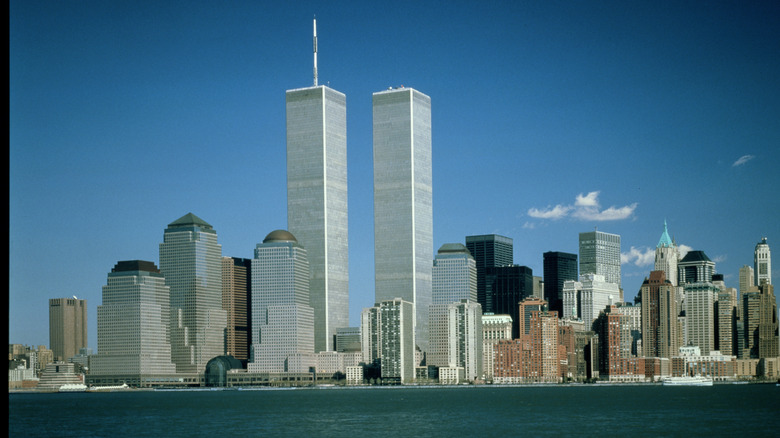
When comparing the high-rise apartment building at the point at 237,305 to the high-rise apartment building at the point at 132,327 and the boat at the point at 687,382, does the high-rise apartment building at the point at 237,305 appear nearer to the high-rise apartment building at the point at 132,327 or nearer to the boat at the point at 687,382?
the high-rise apartment building at the point at 132,327

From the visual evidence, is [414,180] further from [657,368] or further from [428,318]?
[657,368]

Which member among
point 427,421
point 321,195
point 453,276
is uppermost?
point 321,195

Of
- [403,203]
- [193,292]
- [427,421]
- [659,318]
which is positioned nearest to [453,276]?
[403,203]

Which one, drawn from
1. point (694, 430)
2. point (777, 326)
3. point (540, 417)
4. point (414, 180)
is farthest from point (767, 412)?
point (414, 180)

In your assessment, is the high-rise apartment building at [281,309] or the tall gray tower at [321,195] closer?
the high-rise apartment building at [281,309]

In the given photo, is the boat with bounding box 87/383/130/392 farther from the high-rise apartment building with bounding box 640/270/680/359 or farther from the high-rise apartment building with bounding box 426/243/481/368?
the high-rise apartment building with bounding box 640/270/680/359

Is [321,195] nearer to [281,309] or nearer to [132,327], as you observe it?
[281,309]

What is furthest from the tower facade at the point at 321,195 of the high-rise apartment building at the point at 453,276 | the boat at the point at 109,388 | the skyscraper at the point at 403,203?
the boat at the point at 109,388
